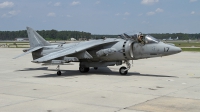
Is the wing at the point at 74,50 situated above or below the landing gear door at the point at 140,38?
below

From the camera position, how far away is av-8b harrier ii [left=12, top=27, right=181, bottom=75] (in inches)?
623

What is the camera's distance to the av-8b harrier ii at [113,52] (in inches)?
623

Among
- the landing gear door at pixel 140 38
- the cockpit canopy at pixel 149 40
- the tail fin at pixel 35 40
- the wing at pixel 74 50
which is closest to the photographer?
the cockpit canopy at pixel 149 40

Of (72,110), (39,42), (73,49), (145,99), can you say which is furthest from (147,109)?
(39,42)

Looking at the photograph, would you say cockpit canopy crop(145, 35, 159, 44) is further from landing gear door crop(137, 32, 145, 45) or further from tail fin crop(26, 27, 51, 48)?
tail fin crop(26, 27, 51, 48)

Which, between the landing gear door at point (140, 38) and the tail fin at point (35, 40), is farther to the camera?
the tail fin at point (35, 40)

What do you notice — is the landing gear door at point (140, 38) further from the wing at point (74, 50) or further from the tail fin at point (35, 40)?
the tail fin at point (35, 40)

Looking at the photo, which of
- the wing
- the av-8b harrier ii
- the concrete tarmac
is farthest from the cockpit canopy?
the concrete tarmac

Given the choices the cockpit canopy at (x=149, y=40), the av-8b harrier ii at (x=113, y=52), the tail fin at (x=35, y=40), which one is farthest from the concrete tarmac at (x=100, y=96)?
the tail fin at (x=35, y=40)

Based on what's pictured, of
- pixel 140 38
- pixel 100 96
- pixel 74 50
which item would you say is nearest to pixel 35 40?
pixel 74 50

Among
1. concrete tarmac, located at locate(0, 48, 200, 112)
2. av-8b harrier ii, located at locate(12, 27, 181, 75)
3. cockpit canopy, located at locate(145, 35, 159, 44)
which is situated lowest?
concrete tarmac, located at locate(0, 48, 200, 112)

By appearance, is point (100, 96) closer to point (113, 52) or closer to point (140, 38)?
point (113, 52)

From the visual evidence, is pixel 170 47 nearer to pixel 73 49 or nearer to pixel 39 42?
pixel 73 49

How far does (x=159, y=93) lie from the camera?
1109cm
